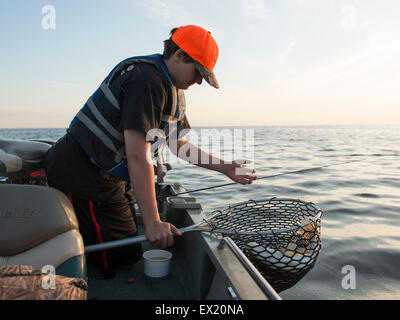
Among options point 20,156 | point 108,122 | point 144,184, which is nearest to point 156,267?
point 144,184

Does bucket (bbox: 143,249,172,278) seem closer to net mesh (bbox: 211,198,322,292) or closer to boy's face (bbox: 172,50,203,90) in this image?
net mesh (bbox: 211,198,322,292)

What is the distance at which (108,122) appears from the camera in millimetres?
2215

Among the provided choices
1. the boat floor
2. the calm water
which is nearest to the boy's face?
the boat floor

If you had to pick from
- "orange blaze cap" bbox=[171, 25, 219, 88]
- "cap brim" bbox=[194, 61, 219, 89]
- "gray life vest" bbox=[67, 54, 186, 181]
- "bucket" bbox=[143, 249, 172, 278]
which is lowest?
"bucket" bbox=[143, 249, 172, 278]

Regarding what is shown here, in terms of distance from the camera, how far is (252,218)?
2.89 m

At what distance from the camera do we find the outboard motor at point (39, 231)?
1.74 meters

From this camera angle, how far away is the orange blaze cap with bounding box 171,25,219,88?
6.89ft

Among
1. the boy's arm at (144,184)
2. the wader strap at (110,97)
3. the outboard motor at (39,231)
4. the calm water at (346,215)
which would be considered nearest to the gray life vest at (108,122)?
the wader strap at (110,97)

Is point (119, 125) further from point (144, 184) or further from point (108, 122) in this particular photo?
point (144, 184)

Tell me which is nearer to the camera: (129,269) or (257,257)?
(257,257)

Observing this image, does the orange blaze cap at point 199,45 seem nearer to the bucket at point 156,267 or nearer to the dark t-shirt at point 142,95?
the dark t-shirt at point 142,95
